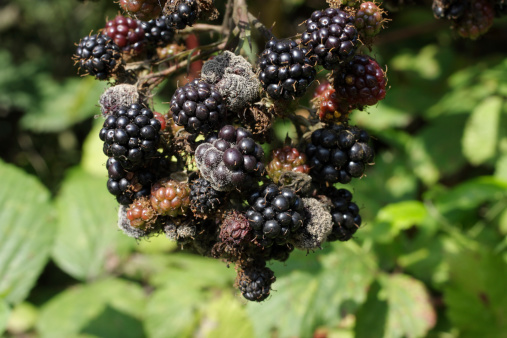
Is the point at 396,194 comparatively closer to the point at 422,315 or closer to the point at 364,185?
the point at 364,185

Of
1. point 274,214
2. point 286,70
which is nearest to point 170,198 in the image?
point 274,214

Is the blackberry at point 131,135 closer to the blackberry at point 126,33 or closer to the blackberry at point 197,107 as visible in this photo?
the blackberry at point 197,107

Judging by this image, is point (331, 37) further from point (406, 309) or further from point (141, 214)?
point (406, 309)

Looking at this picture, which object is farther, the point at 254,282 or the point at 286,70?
the point at 254,282

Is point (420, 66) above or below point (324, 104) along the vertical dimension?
below

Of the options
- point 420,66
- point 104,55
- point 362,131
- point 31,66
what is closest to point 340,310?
point 362,131

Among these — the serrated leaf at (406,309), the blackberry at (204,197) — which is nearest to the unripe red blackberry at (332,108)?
the blackberry at (204,197)
